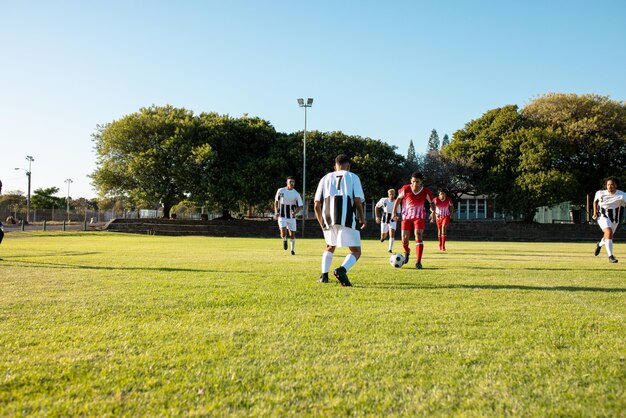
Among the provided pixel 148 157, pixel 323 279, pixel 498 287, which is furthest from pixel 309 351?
pixel 148 157

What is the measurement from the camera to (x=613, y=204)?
11844 millimetres

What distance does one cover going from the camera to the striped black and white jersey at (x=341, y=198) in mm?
6879

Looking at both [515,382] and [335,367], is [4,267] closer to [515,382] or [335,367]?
[335,367]

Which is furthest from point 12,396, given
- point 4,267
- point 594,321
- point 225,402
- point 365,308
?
point 4,267

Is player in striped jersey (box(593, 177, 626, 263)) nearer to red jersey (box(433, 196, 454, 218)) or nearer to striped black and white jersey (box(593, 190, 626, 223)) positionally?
striped black and white jersey (box(593, 190, 626, 223))

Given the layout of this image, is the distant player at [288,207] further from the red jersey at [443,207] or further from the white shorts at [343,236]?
the white shorts at [343,236]

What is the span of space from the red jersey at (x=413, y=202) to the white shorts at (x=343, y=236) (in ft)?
12.4

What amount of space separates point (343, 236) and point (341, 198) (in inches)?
22.9

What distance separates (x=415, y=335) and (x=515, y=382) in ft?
3.51

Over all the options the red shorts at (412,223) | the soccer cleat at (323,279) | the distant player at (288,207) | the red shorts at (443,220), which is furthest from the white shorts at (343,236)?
the red shorts at (443,220)

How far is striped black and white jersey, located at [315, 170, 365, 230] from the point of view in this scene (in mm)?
6879

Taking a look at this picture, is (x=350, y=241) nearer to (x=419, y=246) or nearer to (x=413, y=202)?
(x=419, y=246)

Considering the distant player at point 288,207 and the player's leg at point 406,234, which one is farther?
the distant player at point 288,207

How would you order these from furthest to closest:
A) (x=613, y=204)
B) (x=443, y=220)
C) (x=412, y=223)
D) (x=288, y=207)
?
1. (x=443, y=220)
2. (x=288, y=207)
3. (x=613, y=204)
4. (x=412, y=223)
